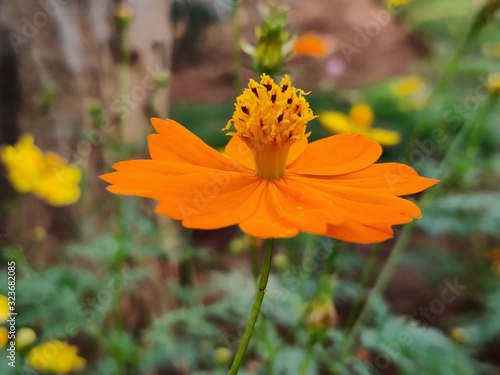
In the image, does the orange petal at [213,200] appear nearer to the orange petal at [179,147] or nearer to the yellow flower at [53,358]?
the orange petal at [179,147]

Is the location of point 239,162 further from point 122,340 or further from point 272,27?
point 122,340

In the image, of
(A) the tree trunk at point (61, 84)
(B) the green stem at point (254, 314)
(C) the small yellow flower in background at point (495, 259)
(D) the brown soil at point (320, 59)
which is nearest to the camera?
(B) the green stem at point (254, 314)

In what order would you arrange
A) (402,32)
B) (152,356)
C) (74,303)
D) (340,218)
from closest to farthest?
1. (340,218)
2. (74,303)
3. (152,356)
4. (402,32)

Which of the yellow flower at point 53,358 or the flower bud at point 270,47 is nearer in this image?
the flower bud at point 270,47

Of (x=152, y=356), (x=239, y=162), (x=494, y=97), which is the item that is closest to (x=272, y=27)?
(x=239, y=162)

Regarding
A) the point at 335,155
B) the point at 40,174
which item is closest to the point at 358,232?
the point at 335,155

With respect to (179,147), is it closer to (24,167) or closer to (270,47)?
(270,47)

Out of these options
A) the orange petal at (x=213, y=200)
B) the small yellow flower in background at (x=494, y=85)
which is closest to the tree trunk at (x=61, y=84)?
the small yellow flower in background at (x=494, y=85)
